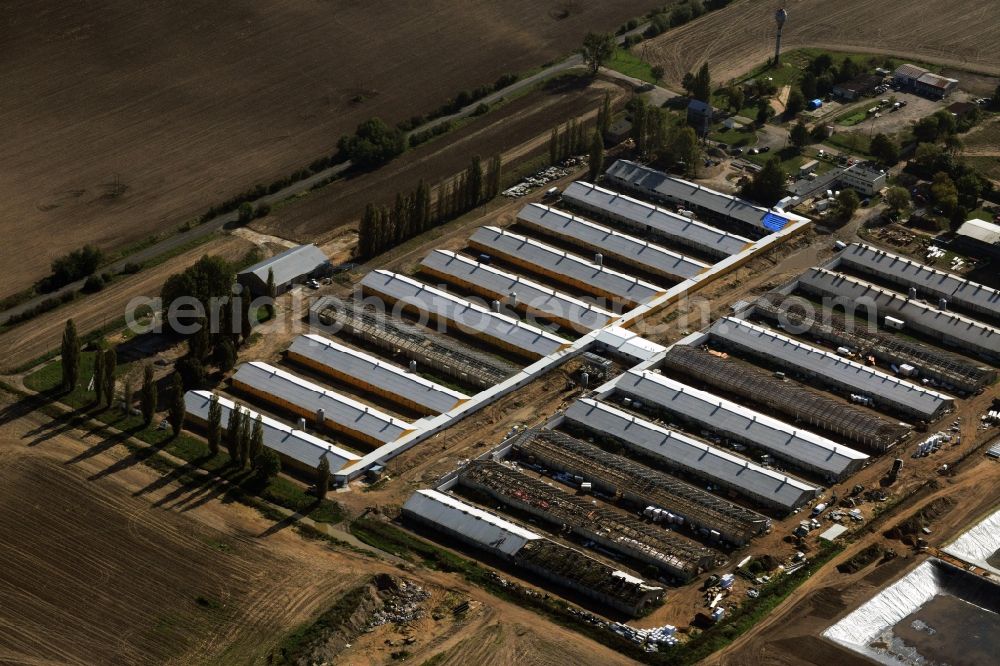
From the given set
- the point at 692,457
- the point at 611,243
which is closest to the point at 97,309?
the point at 611,243

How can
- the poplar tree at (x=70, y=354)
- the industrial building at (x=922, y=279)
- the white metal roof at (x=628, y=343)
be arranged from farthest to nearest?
1. the industrial building at (x=922, y=279)
2. the white metal roof at (x=628, y=343)
3. the poplar tree at (x=70, y=354)

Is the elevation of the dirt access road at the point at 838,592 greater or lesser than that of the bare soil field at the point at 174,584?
greater

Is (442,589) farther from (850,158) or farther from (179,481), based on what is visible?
(850,158)

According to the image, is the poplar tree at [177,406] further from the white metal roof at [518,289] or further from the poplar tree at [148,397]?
the white metal roof at [518,289]

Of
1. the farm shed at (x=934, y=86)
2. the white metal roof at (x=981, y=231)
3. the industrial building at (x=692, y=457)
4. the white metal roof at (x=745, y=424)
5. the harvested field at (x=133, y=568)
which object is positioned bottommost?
the harvested field at (x=133, y=568)

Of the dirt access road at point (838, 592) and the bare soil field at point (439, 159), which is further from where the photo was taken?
the bare soil field at point (439, 159)

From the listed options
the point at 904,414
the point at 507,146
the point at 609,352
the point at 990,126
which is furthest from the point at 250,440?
the point at 990,126

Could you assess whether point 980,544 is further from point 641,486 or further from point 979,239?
point 979,239

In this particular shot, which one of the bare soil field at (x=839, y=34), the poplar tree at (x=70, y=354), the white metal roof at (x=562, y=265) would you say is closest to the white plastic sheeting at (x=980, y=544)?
the white metal roof at (x=562, y=265)
